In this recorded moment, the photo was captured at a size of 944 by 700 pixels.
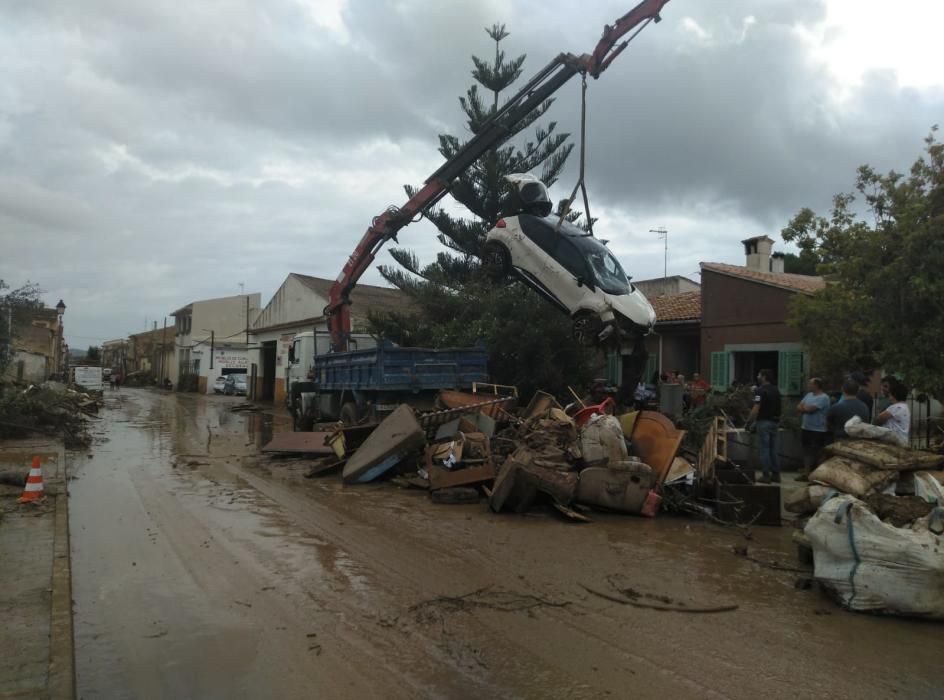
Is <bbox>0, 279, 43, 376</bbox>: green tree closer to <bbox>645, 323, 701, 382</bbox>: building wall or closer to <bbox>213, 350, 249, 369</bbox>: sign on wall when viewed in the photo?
<bbox>645, 323, 701, 382</bbox>: building wall

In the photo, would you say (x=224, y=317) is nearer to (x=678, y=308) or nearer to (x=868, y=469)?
(x=678, y=308)

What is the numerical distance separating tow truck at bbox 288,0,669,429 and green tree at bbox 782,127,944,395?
11.8 ft

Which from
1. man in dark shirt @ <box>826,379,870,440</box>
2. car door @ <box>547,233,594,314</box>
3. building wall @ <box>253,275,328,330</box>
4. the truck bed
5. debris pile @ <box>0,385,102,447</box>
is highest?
building wall @ <box>253,275,328,330</box>

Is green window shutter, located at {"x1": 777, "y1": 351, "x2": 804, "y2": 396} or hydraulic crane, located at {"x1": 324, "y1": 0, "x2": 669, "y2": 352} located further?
green window shutter, located at {"x1": 777, "y1": 351, "x2": 804, "y2": 396}

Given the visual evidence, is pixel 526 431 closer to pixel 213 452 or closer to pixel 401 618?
pixel 401 618

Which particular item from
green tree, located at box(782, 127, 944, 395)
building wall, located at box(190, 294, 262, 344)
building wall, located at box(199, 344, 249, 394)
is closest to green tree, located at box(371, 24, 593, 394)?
green tree, located at box(782, 127, 944, 395)

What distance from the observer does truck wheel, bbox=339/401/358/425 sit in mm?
14375

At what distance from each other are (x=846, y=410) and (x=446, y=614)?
6.53 meters

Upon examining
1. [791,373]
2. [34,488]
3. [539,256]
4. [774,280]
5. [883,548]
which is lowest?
[34,488]

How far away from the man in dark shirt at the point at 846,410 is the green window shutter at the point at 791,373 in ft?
27.1

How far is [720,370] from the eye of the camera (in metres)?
19.0

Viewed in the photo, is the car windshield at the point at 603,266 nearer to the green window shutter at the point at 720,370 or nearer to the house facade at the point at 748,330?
the house facade at the point at 748,330

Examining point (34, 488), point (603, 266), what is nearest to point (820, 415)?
point (603, 266)

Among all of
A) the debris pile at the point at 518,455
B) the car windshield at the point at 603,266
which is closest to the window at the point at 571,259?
the car windshield at the point at 603,266
